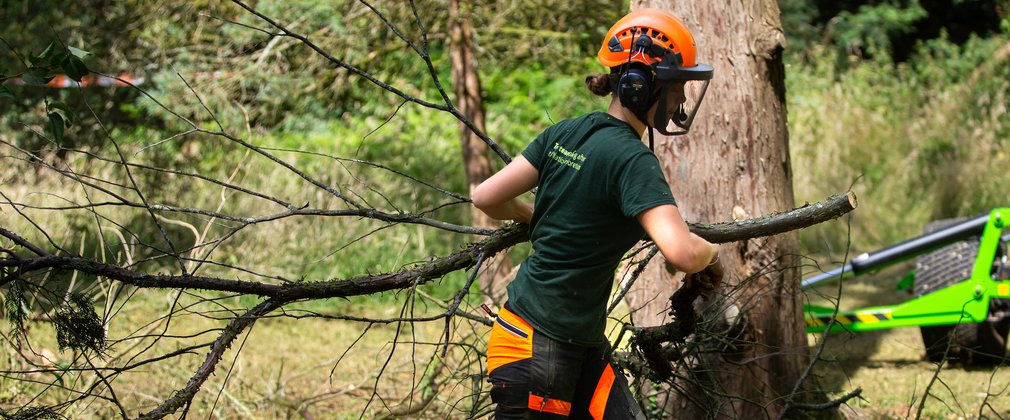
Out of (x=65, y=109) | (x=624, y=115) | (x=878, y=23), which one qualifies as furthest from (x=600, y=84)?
(x=878, y=23)

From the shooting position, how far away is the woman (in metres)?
2.85

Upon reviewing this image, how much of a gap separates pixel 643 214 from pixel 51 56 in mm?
2225

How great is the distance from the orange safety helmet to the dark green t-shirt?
0.34 ft

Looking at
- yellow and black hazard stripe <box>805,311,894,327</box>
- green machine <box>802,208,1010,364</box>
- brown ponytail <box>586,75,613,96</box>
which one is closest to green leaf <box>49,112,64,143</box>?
brown ponytail <box>586,75,613,96</box>

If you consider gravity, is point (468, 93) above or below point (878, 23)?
below

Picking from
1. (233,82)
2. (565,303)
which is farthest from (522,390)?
(233,82)

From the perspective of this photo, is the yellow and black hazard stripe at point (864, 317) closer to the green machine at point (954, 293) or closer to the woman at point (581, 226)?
the green machine at point (954, 293)

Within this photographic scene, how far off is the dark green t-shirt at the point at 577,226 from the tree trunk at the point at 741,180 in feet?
4.97

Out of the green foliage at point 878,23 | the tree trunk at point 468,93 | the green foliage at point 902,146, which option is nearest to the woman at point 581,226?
the tree trunk at point 468,93

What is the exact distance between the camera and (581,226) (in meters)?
2.87

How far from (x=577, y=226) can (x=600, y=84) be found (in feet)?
1.61

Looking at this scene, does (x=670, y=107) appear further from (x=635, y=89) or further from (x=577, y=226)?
(x=577, y=226)

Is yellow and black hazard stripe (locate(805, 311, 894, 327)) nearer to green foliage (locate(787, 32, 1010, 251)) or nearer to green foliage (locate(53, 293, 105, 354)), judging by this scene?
green foliage (locate(787, 32, 1010, 251))

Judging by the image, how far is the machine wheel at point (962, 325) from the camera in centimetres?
607
